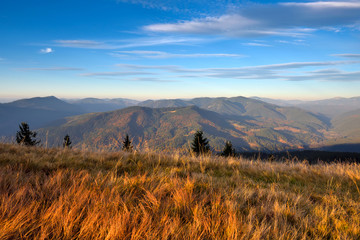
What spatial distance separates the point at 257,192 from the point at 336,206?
1.18m

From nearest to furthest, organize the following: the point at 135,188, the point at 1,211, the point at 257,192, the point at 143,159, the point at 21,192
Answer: the point at 1,211 < the point at 21,192 < the point at 135,188 < the point at 257,192 < the point at 143,159

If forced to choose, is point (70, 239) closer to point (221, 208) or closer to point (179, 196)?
point (179, 196)

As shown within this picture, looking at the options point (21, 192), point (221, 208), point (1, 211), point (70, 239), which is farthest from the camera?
point (221, 208)

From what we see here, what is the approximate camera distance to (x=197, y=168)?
16.7 feet

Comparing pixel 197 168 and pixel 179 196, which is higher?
pixel 179 196

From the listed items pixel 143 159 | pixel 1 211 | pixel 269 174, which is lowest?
pixel 269 174

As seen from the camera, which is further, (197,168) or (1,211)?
(197,168)

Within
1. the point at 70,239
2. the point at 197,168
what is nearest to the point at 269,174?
the point at 197,168

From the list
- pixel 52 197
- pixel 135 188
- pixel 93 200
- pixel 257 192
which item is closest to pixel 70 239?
pixel 93 200

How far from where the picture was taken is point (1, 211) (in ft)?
5.62

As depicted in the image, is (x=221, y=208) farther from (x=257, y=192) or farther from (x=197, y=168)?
(x=197, y=168)

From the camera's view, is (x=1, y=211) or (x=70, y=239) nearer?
(x=70, y=239)

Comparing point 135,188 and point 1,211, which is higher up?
point 1,211

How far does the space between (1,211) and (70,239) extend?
813 millimetres
